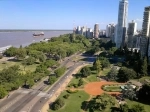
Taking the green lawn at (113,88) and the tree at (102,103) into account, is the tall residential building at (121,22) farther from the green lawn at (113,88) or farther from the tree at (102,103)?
the tree at (102,103)

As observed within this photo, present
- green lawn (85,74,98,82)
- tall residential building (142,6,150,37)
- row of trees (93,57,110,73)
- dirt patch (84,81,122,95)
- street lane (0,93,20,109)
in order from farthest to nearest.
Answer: tall residential building (142,6,150,37)
row of trees (93,57,110,73)
green lawn (85,74,98,82)
dirt patch (84,81,122,95)
street lane (0,93,20,109)

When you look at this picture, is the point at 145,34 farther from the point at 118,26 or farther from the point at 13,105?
the point at 13,105

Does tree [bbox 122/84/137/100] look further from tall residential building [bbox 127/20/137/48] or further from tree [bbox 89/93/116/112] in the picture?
tall residential building [bbox 127/20/137/48]

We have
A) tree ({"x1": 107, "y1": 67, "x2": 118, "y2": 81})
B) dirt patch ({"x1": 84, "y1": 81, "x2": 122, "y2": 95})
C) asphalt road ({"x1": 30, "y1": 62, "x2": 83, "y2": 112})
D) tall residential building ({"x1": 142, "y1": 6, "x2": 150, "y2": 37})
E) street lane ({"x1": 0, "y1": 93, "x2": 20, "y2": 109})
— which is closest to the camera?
asphalt road ({"x1": 30, "y1": 62, "x2": 83, "y2": 112})

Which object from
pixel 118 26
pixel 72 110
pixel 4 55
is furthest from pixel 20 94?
pixel 118 26

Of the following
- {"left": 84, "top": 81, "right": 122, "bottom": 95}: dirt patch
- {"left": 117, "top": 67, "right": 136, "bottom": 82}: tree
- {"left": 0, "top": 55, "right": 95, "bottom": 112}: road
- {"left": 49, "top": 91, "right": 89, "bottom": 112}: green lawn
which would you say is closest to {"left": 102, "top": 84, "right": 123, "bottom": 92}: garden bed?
{"left": 84, "top": 81, "right": 122, "bottom": 95}: dirt patch

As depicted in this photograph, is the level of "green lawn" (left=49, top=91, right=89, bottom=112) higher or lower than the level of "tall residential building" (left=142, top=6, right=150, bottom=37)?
lower

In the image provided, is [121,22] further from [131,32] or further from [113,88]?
[113,88]

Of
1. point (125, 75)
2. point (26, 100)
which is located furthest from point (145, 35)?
point (26, 100)

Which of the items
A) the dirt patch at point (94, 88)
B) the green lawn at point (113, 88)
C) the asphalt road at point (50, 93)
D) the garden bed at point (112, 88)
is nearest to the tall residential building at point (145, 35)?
the asphalt road at point (50, 93)
